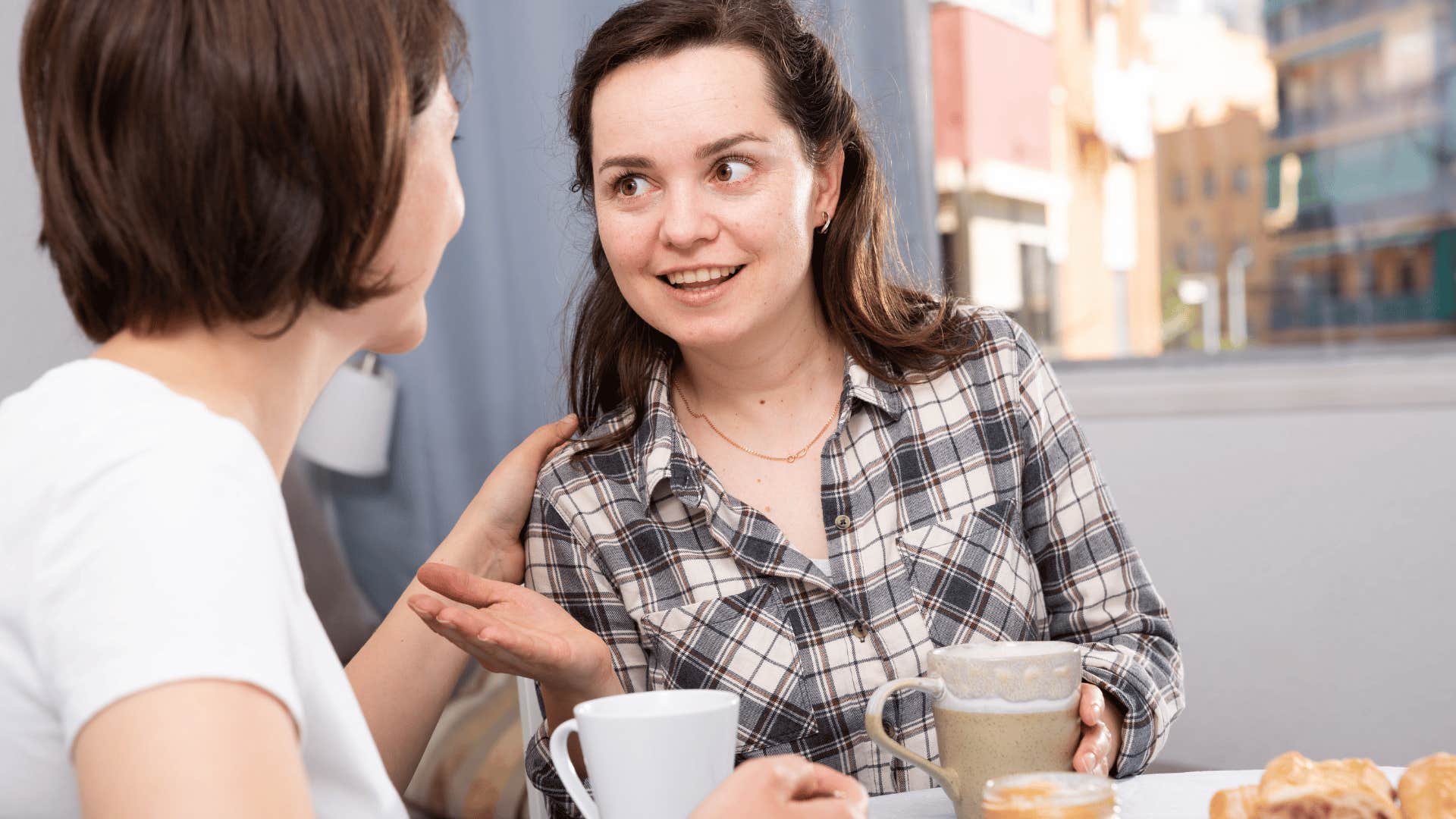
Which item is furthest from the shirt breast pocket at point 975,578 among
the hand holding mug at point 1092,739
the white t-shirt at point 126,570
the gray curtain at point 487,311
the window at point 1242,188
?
the window at point 1242,188

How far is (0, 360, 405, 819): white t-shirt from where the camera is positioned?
0.52 meters

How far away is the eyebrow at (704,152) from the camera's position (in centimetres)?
125

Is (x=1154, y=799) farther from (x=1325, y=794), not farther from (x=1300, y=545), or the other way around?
(x=1300, y=545)

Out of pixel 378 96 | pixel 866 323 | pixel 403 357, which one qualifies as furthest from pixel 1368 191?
pixel 378 96

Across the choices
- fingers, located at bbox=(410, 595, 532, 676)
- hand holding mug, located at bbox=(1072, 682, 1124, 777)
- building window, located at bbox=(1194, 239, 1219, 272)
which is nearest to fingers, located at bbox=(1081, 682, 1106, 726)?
Answer: hand holding mug, located at bbox=(1072, 682, 1124, 777)

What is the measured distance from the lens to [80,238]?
0.68 meters

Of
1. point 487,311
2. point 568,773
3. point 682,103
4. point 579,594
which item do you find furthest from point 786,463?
point 487,311

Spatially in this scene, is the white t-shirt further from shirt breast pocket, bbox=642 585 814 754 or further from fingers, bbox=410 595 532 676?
shirt breast pocket, bbox=642 585 814 754

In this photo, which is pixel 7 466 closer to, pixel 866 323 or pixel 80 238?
pixel 80 238

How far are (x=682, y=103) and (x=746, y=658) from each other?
1.84ft

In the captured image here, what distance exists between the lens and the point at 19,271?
1799mm

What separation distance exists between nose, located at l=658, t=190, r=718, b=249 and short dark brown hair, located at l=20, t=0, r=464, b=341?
1.70 feet

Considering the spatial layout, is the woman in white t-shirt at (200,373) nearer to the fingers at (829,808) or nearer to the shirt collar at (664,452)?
the fingers at (829,808)

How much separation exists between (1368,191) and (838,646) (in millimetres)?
1612
